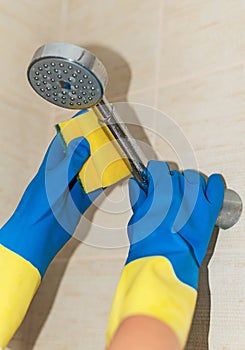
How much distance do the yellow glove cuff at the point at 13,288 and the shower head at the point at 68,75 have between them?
0.73 ft

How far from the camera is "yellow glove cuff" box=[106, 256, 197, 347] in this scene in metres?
0.71

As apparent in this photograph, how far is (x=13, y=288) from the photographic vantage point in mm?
843

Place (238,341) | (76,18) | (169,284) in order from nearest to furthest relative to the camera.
Answer: (169,284)
(238,341)
(76,18)

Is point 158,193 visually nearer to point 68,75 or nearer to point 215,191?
point 215,191

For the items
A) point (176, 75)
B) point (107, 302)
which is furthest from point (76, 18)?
point (107, 302)

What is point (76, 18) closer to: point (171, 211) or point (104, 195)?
point (104, 195)

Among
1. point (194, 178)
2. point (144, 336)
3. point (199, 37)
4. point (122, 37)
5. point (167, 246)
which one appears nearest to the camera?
point (144, 336)

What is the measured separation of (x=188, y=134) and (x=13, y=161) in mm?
323

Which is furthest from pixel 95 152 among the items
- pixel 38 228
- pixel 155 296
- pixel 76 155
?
pixel 155 296

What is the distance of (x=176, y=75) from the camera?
1052 mm

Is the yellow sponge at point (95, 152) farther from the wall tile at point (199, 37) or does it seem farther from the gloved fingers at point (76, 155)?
the wall tile at point (199, 37)

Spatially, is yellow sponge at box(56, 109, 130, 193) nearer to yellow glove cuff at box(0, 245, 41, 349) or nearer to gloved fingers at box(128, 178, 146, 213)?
gloved fingers at box(128, 178, 146, 213)

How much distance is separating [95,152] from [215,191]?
0.58ft

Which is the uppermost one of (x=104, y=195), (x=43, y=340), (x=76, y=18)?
(x=76, y=18)
